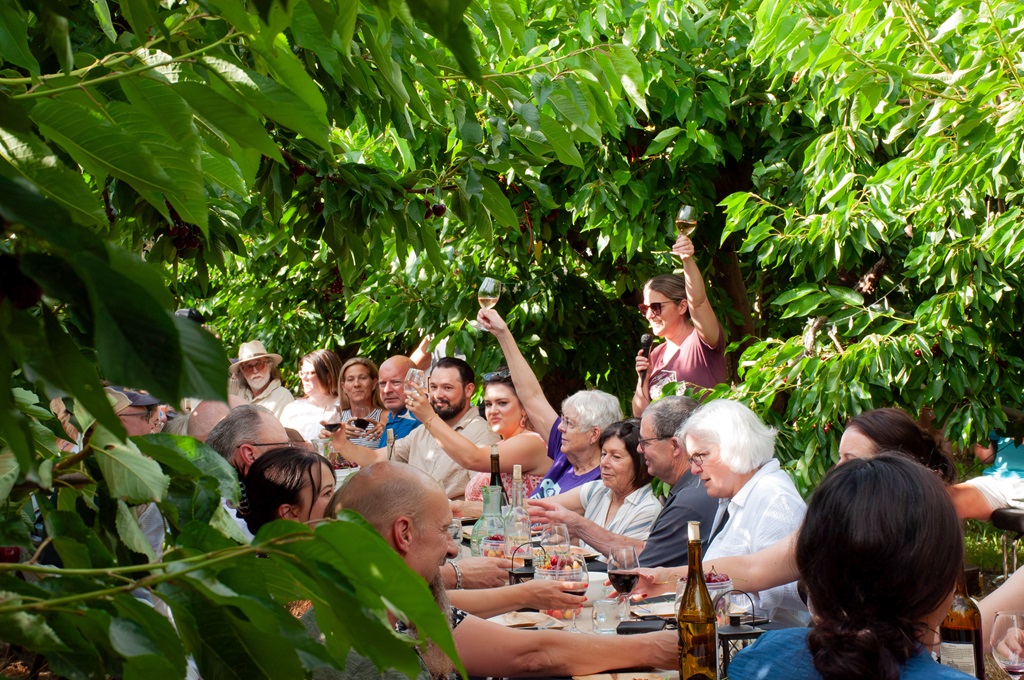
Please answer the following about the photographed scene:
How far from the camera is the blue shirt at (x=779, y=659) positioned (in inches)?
82.7

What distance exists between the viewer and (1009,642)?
8.46 feet

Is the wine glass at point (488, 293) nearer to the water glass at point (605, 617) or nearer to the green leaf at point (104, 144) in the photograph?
the water glass at point (605, 617)

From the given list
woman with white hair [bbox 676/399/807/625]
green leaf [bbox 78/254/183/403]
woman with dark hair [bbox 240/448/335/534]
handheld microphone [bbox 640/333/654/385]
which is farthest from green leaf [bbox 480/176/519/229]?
handheld microphone [bbox 640/333/654/385]

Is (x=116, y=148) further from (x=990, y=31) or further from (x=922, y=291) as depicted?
(x=922, y=291)

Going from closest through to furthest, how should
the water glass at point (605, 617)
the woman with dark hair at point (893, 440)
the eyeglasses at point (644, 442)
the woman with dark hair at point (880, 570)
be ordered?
the woman with dark hair at point (880, 570)
the water glass at point (605, 617)
the woman with dark hair at point (893, 440)
the eyeglasses at point (644, 442)

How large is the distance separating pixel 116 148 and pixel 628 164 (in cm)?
621

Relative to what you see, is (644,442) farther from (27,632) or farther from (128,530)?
(27,632)

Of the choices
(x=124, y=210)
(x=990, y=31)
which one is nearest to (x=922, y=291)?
(x=990, y=31)

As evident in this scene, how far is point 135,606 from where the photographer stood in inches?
29.9

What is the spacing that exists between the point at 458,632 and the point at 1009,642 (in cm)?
141

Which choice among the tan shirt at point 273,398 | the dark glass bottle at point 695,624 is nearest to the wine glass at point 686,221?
the dark glass bottle at point 695,624

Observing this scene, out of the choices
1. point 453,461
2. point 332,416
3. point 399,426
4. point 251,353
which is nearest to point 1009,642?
point 453,461

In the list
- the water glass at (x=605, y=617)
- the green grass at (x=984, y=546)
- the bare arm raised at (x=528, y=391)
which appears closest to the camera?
the water glass at (x=605, y=617)

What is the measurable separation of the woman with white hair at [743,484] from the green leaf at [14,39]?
10.4 ft
